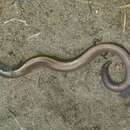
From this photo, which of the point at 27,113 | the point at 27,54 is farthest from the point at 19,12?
the point at 27,113

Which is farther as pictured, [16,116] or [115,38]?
[16,116]

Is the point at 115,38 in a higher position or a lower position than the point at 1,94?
higher

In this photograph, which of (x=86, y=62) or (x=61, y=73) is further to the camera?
(x=61, y=73)

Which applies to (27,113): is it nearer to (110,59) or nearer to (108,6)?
(110,59)

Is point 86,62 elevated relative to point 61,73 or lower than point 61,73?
elevated

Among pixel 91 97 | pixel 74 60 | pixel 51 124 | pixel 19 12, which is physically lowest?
pixel 51 124

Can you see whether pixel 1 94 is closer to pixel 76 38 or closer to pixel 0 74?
pixel 0 74
